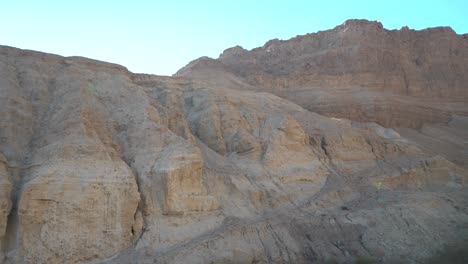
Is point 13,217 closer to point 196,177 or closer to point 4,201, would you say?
point 4,201

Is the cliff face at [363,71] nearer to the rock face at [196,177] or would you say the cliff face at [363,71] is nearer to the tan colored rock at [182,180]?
the rock face at [196,177]

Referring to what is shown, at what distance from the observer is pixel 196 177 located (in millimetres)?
20672

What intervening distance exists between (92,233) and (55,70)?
1065 centimetres

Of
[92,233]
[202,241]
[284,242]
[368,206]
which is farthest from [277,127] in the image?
[92,233]

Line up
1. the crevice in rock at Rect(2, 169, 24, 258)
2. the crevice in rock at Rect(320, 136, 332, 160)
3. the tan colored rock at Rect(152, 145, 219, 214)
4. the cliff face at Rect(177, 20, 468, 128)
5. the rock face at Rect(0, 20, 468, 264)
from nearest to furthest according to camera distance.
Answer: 1. the crevice in rock at Rect(2, 169, 24, 258)
2. the rock face at Rect(0, 20, 468, 264)
3. the tan colored rock at Rect(152, 145, 219, 214)
4. the crevice in rock at Rect(320, 136, 332, 160)
5. the cliff face at Rect(177, 20, 468, 128)

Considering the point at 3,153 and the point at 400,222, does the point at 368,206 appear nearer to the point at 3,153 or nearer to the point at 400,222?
the point at 400,222

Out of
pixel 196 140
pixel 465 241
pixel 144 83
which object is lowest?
pixel 465 241

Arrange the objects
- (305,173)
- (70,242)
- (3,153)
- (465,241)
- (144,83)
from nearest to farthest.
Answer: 1. (70,242)
2. (3,153)
3. (465,241)
4. (305,173)
5. (144,83)

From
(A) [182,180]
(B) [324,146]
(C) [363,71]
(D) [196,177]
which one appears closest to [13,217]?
(A) [182,180]

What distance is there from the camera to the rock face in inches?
691

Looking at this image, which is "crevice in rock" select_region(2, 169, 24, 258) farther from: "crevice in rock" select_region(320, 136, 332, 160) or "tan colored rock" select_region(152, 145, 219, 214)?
"crevice in rock" select_region(320, 136, 332, 160)

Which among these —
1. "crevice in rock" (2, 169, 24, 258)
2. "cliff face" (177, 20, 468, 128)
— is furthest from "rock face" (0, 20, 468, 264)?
"cliff face" (177, 20, 468, 128)

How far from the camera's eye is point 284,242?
21172 millimetres

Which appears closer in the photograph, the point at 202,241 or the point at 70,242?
the point at 70,242
